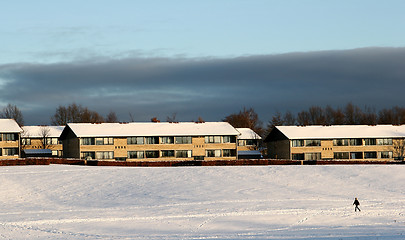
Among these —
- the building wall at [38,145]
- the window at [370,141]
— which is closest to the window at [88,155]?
the building wall at [38,145]

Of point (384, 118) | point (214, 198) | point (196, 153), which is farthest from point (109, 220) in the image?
point (384, 118)

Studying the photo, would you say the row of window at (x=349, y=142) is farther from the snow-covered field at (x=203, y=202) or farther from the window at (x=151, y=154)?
the snow-covered field at (x=203, y=202)

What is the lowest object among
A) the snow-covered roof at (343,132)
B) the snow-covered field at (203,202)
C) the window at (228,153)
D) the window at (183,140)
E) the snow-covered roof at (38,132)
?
the snow-covered field at (203,202)

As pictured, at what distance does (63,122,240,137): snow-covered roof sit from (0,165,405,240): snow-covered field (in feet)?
69.0

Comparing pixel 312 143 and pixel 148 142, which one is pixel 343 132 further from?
pixel 148 142

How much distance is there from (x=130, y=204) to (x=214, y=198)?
768 centimetres

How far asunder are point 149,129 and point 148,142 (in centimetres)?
294

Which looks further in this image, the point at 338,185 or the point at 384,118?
the point at 384,118

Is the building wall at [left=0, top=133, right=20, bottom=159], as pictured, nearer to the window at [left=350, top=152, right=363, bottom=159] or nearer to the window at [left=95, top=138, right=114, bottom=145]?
the window at [left=95, top=138, right=114, bottom=145]

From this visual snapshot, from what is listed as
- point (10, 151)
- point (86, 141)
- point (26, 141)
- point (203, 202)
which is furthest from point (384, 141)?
point (26, 141)

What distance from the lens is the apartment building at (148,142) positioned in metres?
94.1

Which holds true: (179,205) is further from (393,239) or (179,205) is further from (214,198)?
(393,239)

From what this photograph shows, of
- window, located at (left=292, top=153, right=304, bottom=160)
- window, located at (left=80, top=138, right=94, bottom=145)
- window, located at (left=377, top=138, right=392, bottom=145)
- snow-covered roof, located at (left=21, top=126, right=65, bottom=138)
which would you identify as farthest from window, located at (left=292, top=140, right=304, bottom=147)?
snow-covered roof, located at (left=21, top=126, right=65, bottom=138)

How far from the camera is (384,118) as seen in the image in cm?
16500
